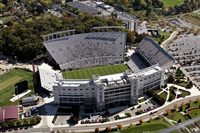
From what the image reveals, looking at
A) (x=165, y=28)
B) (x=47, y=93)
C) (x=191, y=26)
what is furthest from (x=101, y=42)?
(x=191, y=26)

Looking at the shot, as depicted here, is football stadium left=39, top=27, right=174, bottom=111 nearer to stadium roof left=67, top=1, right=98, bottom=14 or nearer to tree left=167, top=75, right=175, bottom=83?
tree left=167, top=75, right=175, bottom=83

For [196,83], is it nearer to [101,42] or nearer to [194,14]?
[101,42]

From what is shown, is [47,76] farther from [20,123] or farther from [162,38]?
[162,38]

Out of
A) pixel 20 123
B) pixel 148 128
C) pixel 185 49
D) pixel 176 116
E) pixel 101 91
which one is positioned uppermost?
pixel 185 49

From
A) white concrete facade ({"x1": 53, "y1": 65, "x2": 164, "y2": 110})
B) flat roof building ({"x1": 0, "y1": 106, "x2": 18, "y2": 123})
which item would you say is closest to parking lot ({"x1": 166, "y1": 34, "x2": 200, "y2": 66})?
white concrete facade ({"x1": 53, "y1": 65, "x2": 164, "y2": 110})

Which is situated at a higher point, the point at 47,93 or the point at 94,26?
the point at 94,26

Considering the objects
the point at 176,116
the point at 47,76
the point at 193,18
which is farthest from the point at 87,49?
the point at 193,18
